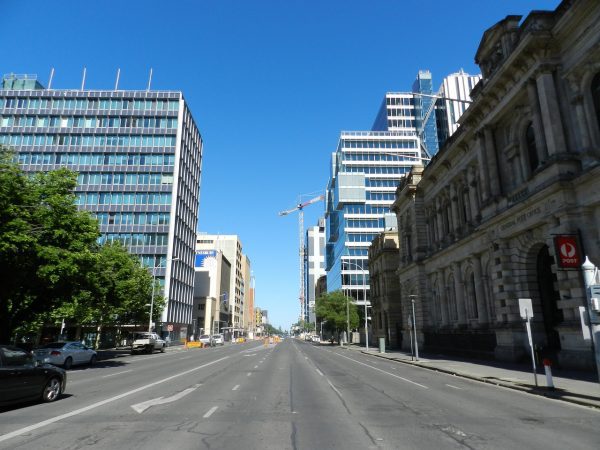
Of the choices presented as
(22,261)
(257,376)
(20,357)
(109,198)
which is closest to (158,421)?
(20,357)

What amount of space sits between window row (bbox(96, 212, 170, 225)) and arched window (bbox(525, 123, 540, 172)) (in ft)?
201

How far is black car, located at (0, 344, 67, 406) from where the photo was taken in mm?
10453

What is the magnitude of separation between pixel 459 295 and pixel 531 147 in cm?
1351

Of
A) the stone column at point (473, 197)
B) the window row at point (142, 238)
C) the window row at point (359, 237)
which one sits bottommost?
the stone column at point (473, 197)

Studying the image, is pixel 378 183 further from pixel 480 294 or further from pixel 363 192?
pixel 480 294

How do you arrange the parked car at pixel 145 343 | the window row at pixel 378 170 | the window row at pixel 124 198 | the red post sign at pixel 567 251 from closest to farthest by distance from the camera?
the red post sign at pixel 567 251 < the parked car at pixel 145 343 < the window row at pixel 124 198 < the window row at pixel 378 170

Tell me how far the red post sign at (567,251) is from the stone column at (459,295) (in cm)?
1803

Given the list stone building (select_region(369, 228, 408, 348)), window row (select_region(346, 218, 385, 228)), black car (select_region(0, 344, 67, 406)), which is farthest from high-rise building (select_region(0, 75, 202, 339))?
black car (select_region(0, 344, 67, 406))

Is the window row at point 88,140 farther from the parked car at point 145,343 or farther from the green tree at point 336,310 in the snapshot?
the parked car at point 145,343

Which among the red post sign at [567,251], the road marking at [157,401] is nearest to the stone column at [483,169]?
the red post sign at [567,251]

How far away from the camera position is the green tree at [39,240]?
20.2 m

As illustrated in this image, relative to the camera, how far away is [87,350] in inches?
1083

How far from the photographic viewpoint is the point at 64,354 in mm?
24766

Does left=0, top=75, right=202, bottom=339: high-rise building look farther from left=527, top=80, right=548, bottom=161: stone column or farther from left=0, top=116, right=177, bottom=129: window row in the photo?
left=527, top=80, right=548, bottom=161: stone column
